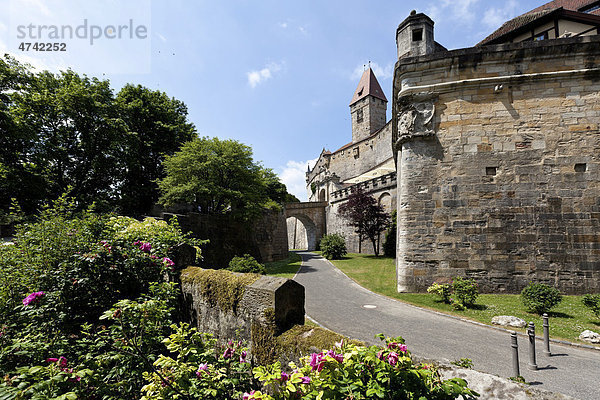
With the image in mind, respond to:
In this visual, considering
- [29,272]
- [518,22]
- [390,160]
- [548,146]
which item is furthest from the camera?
[390,160]

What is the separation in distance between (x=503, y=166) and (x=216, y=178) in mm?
15172

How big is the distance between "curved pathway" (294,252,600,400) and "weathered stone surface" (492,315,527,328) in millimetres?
466

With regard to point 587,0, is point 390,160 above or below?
below

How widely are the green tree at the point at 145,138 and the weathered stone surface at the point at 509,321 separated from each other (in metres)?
21.4

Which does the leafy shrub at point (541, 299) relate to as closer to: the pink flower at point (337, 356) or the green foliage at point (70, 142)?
the pink flower at point (337, 356)

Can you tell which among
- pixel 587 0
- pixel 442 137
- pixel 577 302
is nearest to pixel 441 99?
pixel 442 137

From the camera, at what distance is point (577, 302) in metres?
8.00

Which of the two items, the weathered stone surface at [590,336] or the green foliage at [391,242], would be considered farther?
the green foliage at [391,242]

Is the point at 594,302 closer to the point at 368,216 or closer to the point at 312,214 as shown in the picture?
the point at 368,216

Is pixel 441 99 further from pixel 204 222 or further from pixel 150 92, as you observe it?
pixel 150 92

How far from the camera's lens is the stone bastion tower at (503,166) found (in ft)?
29.3

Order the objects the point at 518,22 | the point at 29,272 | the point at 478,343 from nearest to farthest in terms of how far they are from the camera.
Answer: the point at 29,272, the point at 478,343, the point at 518,22

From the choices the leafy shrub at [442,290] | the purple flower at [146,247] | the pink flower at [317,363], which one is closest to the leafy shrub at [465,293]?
the leafy shrub at [442,290]

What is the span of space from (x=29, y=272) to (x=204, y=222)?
11012 mm
